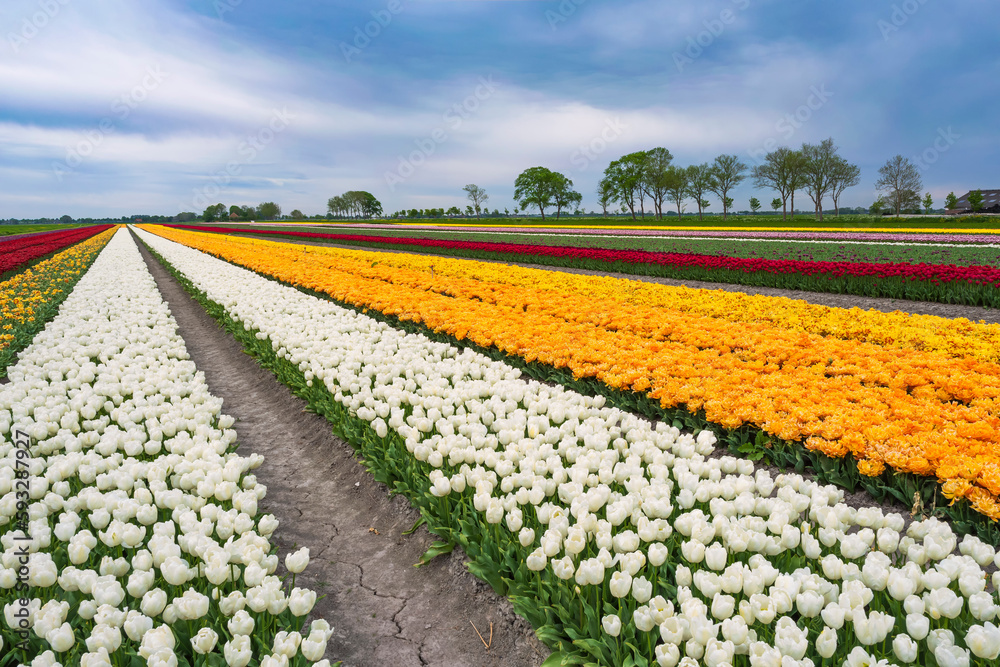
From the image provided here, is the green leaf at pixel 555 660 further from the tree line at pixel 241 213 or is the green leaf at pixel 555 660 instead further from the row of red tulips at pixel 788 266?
the tree line at pixel 241 213

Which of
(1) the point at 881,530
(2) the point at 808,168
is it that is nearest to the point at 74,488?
(1) the point at 881,530

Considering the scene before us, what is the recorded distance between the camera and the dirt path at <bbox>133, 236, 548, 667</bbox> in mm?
3027

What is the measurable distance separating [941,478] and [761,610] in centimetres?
232

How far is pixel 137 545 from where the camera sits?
285 cm

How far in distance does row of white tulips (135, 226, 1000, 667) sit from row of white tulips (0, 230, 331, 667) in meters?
1.22

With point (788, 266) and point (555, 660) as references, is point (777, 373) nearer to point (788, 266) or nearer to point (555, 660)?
point (555, 660)

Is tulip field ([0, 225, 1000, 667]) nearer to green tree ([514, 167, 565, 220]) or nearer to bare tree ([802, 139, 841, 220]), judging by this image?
bare tree ([802, 139, 841, 220])

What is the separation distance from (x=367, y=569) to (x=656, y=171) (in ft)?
283

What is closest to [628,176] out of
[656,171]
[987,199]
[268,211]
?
[656,171]

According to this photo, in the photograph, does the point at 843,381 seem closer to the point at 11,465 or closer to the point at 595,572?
the point at 595,572

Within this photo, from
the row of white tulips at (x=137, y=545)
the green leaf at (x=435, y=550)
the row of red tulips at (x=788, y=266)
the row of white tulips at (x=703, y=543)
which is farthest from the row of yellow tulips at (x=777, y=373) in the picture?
the row of red tulips at (x=788, y=266)

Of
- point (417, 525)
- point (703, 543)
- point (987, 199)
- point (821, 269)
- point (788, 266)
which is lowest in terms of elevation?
point (417, 525)

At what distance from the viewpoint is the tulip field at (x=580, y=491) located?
2191 mm

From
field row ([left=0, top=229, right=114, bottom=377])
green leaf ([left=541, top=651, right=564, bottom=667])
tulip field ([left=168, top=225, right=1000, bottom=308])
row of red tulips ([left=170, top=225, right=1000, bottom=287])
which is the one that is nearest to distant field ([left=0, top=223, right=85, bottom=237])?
field row ([left=0, top=229, right=114, bottom=377])
